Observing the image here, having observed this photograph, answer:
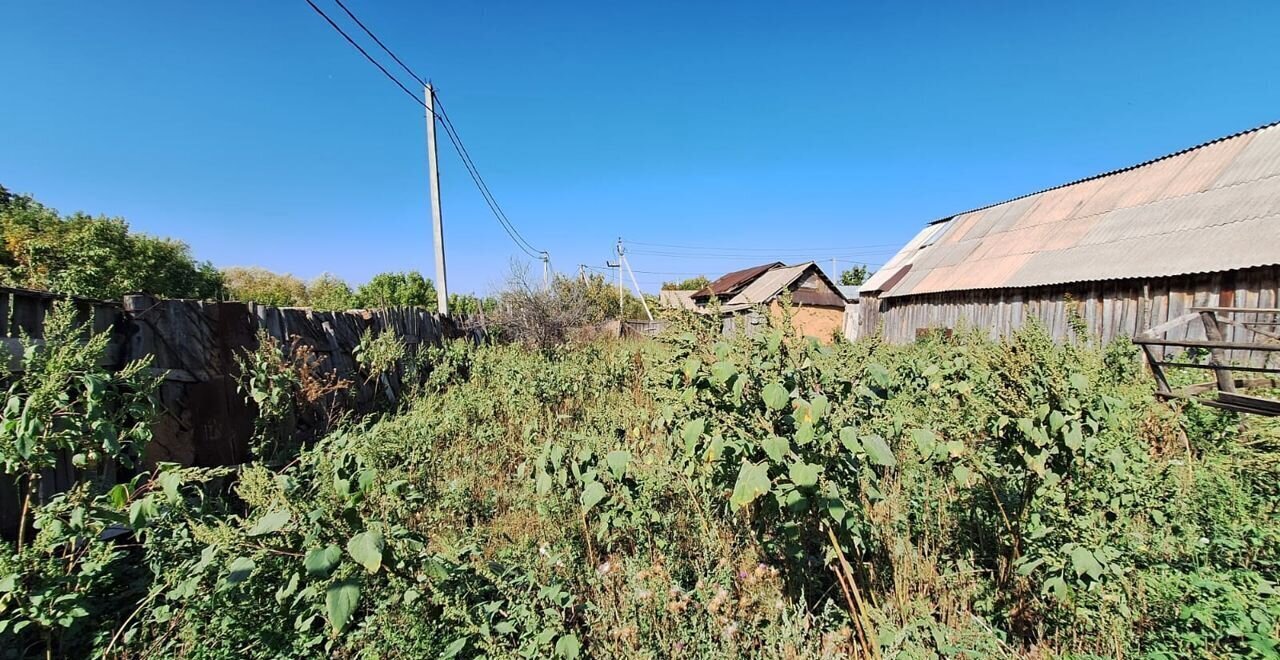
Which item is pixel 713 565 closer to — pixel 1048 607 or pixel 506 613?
pixel 506 613

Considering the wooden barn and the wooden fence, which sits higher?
the wooden barn

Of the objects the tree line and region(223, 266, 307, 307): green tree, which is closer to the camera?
the tree line

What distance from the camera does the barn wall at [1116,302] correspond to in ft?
23.6

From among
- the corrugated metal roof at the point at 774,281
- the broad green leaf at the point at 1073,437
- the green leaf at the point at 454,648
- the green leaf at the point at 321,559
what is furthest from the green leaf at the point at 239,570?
the corrugated metal roof at the point at 774,281

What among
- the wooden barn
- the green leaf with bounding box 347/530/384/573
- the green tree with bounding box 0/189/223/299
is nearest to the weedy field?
the green leaf with bounding box 347/530/384/573

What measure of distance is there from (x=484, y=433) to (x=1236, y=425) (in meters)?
6.45

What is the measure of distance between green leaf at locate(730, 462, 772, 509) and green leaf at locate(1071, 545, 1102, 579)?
47.8 inches

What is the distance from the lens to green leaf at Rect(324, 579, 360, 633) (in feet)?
4.15

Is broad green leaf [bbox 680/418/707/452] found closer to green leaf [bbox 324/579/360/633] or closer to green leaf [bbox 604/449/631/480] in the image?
green leaf [bbox 604/449/631/480]

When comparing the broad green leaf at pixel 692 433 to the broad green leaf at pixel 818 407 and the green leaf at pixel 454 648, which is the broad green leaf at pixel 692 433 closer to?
the broad green leaf at pixel 818 407

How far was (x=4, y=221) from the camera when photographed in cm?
1394

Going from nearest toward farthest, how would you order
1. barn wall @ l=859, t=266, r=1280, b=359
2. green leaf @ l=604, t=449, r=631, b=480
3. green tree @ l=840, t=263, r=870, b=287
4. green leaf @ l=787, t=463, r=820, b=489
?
1. green leaf @ l=787, t=463, r=820, b=489
2. green leaf @ l=604, t=449, r=631, b=480
3. barn wall @ l=859, t=266, r=1280, b=359
4. green tree @ l=840, t=263, r=870, b=287

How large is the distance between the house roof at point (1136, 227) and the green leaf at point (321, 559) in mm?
11462

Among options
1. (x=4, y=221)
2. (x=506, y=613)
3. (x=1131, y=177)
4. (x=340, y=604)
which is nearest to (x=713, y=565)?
(x=506, y=613)
